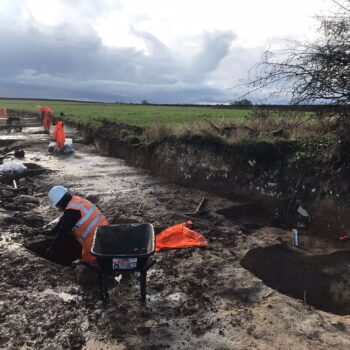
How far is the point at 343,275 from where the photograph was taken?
7047mm

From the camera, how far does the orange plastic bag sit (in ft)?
25.4

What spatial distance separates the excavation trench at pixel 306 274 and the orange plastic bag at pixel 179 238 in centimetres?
96

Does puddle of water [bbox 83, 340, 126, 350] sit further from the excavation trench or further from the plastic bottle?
the plastic bottle

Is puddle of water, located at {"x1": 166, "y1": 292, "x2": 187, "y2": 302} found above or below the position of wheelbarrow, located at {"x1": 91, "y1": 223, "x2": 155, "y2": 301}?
below

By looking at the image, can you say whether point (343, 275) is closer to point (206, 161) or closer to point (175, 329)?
point (175, 329)

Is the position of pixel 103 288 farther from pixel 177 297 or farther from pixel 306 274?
pixel 306 274

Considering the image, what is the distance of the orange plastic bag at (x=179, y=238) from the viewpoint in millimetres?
7754

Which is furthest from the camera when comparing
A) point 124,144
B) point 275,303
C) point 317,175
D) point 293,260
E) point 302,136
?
→ point 124,144

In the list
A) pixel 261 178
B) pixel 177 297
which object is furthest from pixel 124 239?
pixel 261 178

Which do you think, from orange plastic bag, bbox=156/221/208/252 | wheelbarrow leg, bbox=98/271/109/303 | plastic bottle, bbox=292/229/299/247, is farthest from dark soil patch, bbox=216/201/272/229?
wheelbarrow leg, bbox=98/271/109/303

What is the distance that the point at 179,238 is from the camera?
7980 millimetres

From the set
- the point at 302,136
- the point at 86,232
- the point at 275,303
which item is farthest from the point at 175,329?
the point at 302,136

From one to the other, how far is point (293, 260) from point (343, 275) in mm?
872

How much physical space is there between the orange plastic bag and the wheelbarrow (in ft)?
4.72
